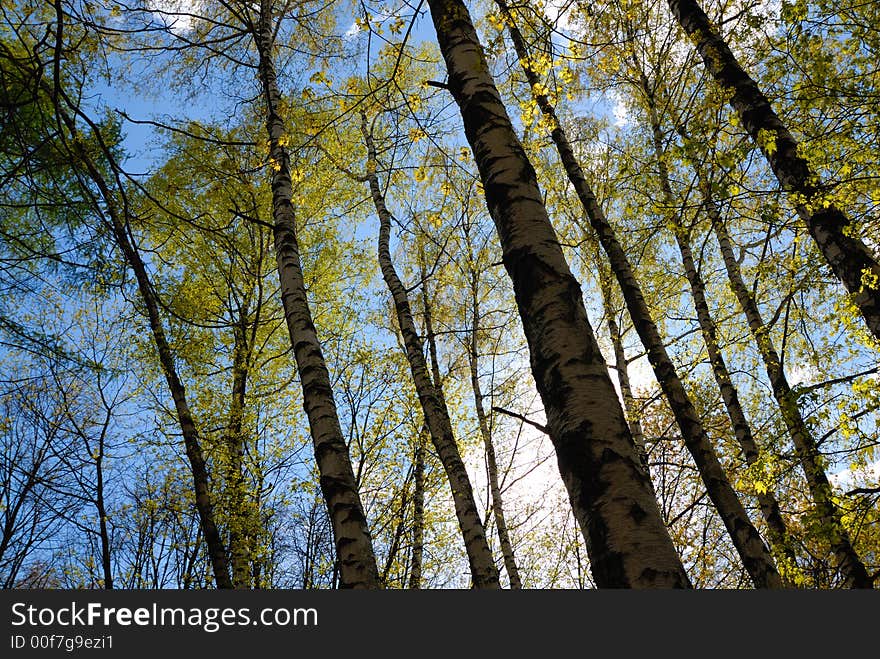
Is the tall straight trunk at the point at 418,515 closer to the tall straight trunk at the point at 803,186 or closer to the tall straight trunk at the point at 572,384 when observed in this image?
the tall straight trunk at the point at 803,186

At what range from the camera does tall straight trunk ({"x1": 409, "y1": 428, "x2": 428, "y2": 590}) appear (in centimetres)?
1003

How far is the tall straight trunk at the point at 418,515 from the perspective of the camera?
32.9 feet

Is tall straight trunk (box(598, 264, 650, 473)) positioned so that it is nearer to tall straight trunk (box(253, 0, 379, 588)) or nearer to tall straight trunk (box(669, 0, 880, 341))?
tall straight trunk (box(669, 0, 880, 341))

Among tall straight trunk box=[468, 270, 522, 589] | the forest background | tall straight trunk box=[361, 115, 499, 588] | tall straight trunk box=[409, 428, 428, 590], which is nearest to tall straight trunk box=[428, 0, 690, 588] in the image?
the forest background

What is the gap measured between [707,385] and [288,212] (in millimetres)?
9022

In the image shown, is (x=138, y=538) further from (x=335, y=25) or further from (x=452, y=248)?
(x=335, y=25)

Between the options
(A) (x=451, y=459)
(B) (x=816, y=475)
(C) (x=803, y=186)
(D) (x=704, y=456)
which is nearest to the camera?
(C) (x=803, y=186)

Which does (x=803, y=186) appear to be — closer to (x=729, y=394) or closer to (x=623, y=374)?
(x=729, y=394)

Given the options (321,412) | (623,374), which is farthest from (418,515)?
(321,412)

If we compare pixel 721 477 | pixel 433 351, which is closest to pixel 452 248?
pixel 433 351

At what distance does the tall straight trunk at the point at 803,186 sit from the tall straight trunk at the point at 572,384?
90.9 inches

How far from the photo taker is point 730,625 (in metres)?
1.52

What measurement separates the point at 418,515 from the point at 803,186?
29.2 ft

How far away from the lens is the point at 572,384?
1623mm
